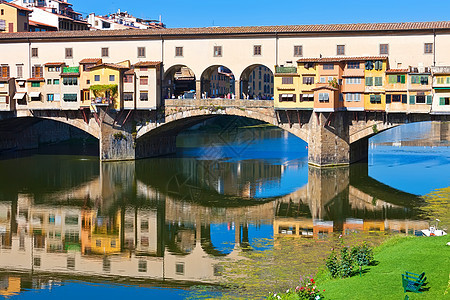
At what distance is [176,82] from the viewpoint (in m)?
68.4

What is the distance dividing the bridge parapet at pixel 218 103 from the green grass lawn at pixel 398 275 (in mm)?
31314

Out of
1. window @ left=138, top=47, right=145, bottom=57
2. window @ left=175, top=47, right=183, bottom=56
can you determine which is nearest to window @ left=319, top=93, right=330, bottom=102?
window @ left=175, top=47, right=183, bottom=56

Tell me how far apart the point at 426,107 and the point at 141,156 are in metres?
26.5

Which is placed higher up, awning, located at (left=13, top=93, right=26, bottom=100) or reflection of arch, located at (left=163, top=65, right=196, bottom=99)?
reflection of arch, located at (left=163, top=65, right=196, bottom=99)

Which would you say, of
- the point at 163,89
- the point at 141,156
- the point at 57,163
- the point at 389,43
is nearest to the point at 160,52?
the point at 163,89

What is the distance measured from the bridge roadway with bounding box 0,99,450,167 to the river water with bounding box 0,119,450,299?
1.77 meters

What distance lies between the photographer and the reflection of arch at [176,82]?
6028 cm

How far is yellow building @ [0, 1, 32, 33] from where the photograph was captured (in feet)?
253

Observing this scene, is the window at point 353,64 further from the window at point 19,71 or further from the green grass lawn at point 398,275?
the window at point 19,71

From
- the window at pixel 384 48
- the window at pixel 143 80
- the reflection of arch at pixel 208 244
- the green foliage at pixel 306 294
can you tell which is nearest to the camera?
the green foliage at pixel 306 294

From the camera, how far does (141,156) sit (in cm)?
6169

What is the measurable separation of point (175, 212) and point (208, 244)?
7890 millimetres

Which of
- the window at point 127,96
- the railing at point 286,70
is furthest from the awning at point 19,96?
the railing at point 286,70

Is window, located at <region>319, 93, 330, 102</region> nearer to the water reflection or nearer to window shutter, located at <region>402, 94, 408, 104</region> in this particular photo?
the water reflection
